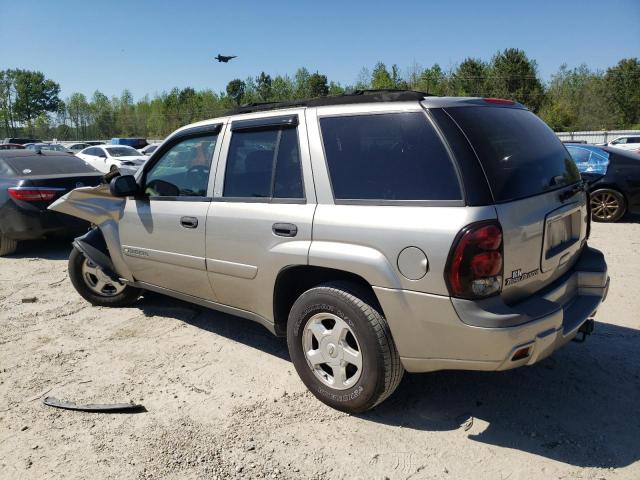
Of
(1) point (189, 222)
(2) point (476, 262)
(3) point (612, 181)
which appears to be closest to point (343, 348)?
(2) point (476, 262)

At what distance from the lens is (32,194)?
24.0 ft

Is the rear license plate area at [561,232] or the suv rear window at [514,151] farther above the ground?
the suv rear window at [514,151]

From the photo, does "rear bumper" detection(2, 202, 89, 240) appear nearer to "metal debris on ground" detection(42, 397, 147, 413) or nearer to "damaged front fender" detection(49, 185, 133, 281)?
"damaged front fender" detection(49, 185, 133, 281)

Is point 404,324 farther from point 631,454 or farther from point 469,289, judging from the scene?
point 631,454

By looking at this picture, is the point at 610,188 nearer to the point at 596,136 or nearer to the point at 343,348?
the point at 343,348

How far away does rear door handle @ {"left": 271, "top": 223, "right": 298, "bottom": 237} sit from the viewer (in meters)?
3.13

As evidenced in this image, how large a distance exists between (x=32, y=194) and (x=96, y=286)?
3.08 metres

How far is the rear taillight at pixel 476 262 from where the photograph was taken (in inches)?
96.0

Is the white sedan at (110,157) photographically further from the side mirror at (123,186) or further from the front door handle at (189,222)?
the front door handle at (189,222)

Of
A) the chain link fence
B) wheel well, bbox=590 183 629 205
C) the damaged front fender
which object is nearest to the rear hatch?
the damaged front fender

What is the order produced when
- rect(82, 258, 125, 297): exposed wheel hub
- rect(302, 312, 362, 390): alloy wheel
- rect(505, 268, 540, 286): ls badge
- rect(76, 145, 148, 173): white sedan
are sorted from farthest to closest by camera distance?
rect(76, 145, 148, 173): white sedan → rect(82, 258, 125, 297): exposed wheel hub → rect(302, 312, 362, 390): alloy wheel → rect(505, 268, 540, 286): ls badge

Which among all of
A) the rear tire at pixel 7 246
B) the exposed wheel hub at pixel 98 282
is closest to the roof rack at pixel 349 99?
the exposed wheel hub at pixel 98 282

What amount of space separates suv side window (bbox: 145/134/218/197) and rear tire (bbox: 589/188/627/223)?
778cm

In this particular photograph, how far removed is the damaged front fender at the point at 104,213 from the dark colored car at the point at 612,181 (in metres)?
7.62
